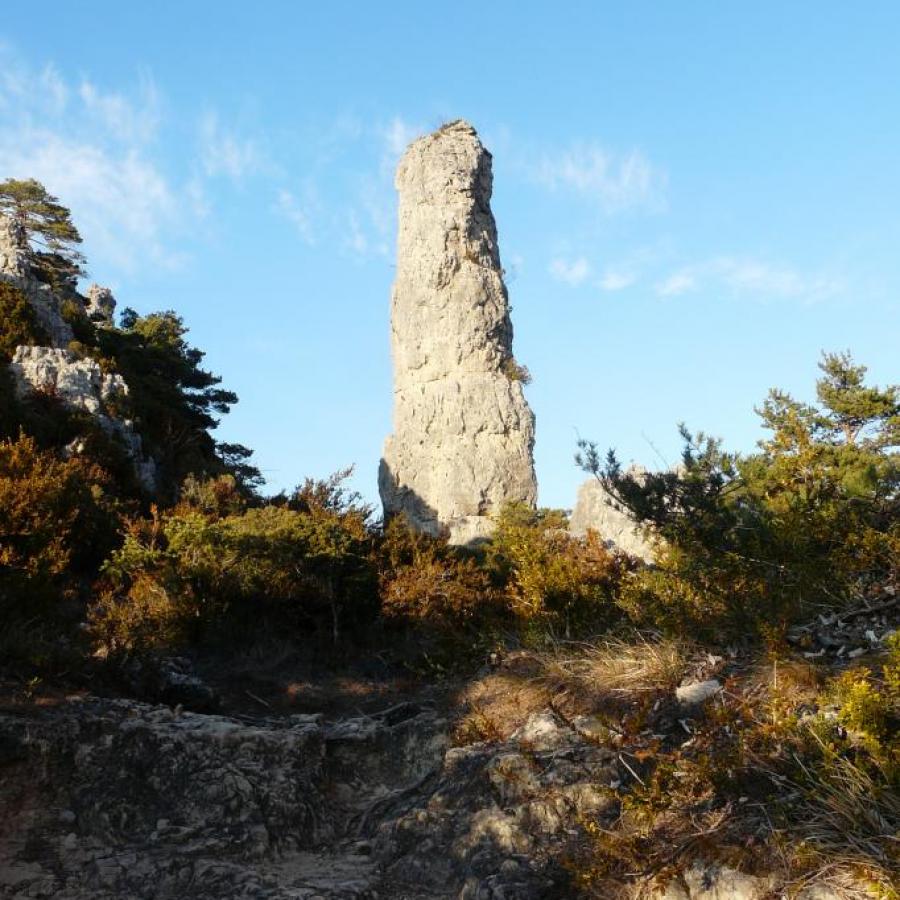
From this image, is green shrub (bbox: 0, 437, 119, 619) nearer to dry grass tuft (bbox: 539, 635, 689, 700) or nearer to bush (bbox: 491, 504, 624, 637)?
bush (bbox: 491, 504, 624, 637)

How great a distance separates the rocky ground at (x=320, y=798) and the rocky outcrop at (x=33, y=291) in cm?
1478

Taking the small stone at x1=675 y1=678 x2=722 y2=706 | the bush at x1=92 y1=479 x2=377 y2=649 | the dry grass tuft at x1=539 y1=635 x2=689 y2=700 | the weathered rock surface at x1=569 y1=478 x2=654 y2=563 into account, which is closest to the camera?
the small stone at x1=675 y1=678 x2=722 y2=706

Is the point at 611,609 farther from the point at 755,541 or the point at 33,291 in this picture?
the point at 33,291

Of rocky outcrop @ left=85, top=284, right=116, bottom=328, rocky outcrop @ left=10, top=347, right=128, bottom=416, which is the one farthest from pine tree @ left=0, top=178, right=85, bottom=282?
rocky outcrop @ left=10, top=347, right=128, bottom=416

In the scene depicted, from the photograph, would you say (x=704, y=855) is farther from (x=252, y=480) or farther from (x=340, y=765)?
(x=252, y=480)

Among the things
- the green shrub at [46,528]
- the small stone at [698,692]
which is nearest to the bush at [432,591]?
the small stone at [698,692]

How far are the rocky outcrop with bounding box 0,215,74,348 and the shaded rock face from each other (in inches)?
695

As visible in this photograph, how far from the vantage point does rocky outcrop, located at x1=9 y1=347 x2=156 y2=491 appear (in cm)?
1575

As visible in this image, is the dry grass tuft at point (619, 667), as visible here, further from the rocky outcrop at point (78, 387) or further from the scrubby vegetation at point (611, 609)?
the rocky outcrop at point (78, 387)

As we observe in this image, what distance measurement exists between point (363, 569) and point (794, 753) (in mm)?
7637

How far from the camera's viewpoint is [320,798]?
6117 millimetres

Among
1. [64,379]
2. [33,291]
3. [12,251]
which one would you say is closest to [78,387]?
[64,379]

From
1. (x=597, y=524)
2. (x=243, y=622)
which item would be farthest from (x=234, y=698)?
(x=597, y=524)

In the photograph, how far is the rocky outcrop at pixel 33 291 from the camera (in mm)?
18641
